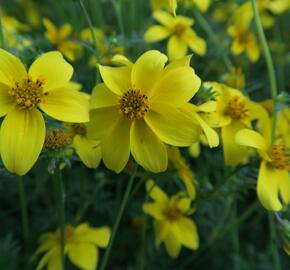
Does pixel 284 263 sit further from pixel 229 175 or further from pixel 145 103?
pixel 145 103

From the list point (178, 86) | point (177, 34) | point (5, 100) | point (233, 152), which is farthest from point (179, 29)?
point (5, 100)

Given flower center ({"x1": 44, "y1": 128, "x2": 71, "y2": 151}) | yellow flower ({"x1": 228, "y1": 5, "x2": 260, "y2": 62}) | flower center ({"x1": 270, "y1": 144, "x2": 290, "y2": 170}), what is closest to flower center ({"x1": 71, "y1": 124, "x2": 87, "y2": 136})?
flower center ({"x1": 44, "y1": 128, "x2": 71, "y2": 151})

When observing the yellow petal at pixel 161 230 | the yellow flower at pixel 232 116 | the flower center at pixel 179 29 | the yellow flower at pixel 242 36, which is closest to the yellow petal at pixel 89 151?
the yellow flower at pixel 232 116

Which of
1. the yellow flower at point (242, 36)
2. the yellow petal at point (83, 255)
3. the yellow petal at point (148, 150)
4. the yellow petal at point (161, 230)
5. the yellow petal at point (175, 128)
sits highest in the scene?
the yellow petal at point (175, 128)

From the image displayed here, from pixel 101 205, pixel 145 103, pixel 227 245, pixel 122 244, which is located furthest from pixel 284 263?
pixel 145 103

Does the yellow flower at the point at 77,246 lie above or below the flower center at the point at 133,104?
below

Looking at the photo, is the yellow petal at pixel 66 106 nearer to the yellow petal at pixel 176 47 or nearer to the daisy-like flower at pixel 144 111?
the daisy-like flower at pixel 144 111

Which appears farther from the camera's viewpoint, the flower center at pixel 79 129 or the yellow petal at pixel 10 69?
the flower center at pixel 79 129

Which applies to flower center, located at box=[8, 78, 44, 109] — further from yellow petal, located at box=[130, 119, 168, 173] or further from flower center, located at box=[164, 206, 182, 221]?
flower center, located at box=[164, 206, 182, 221]

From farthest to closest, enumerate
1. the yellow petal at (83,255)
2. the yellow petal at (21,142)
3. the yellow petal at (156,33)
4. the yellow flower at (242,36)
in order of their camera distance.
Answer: the yellow flower at (242,36)
the yellow petal at (156,33)
the yellow petal at (83,255)
the yellow petal at (21,142)
